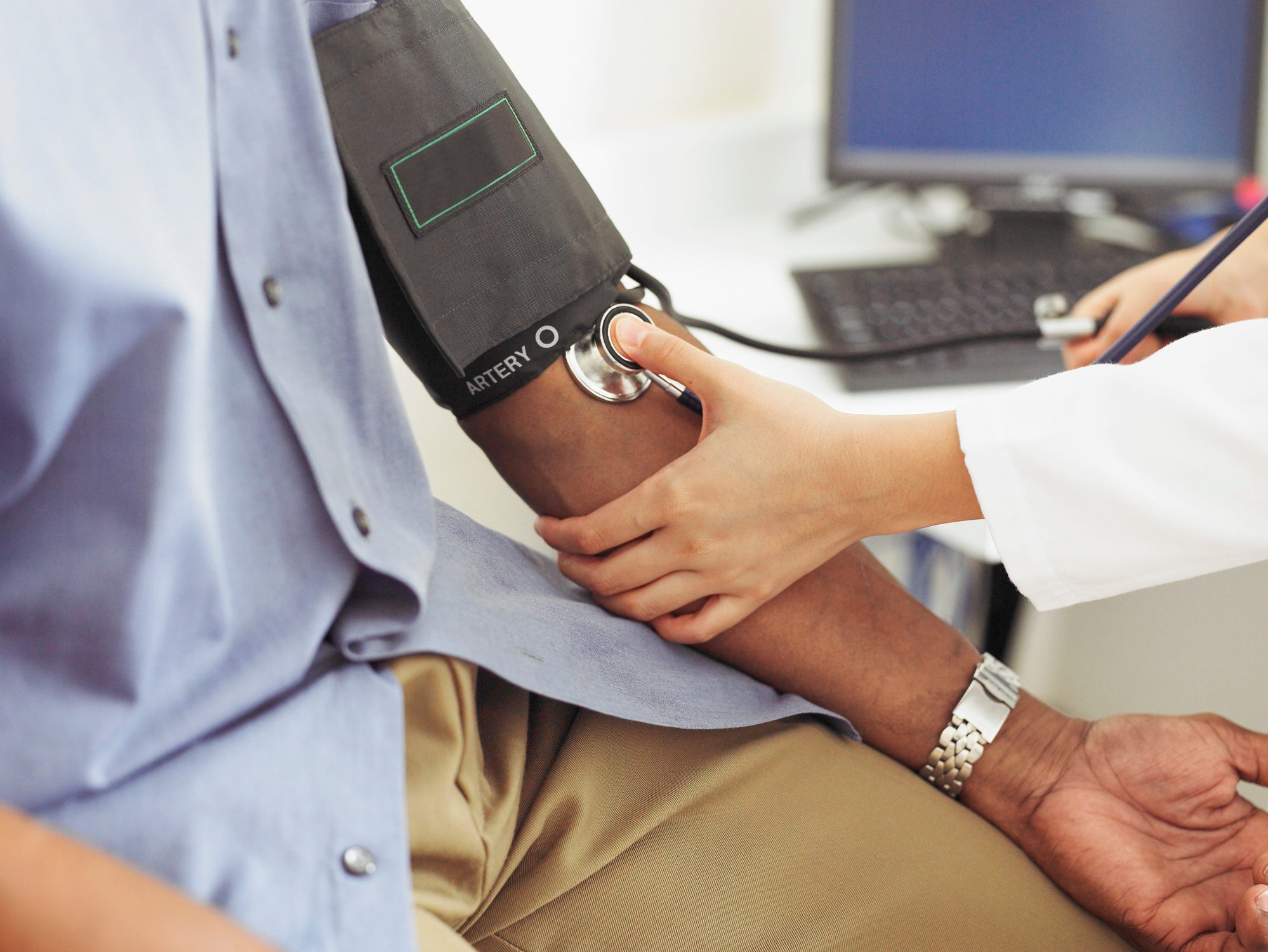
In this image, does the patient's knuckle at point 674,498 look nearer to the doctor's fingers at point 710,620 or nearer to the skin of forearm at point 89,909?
the doctor's fingers at point 710,620

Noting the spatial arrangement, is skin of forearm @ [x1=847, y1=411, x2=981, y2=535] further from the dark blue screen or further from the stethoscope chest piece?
the dark blue screen

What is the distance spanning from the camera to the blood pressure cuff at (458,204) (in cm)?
60

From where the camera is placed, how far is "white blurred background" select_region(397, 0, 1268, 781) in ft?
3.35

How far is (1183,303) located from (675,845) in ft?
2.35

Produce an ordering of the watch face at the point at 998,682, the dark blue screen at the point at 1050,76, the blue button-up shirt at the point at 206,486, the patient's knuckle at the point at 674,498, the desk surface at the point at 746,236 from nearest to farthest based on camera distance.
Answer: the blue button-up shirt at the point at 206,486 < the patient's knuckle at the point at 674,498 < the watch face at the point at 998,682 < the desk surface at the point at 746,236 < the dark blue screen at the point at 1050,76

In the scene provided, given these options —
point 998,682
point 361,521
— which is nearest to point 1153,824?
point 998,682

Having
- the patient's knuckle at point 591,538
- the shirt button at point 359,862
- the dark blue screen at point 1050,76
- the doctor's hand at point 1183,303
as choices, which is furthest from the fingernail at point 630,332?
the dark blue screen at point 1050,76

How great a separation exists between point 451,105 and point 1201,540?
54 centimetres

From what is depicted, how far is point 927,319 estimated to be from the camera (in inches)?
41.8

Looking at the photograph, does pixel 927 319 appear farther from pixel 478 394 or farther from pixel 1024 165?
pixel 478 394

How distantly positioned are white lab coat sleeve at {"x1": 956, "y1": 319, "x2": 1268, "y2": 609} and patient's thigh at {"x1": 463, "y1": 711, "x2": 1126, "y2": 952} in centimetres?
19

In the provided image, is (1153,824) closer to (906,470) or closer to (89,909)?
(906,470)

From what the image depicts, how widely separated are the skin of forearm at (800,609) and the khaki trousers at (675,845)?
54 millimetres

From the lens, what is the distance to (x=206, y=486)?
1.49 feet
